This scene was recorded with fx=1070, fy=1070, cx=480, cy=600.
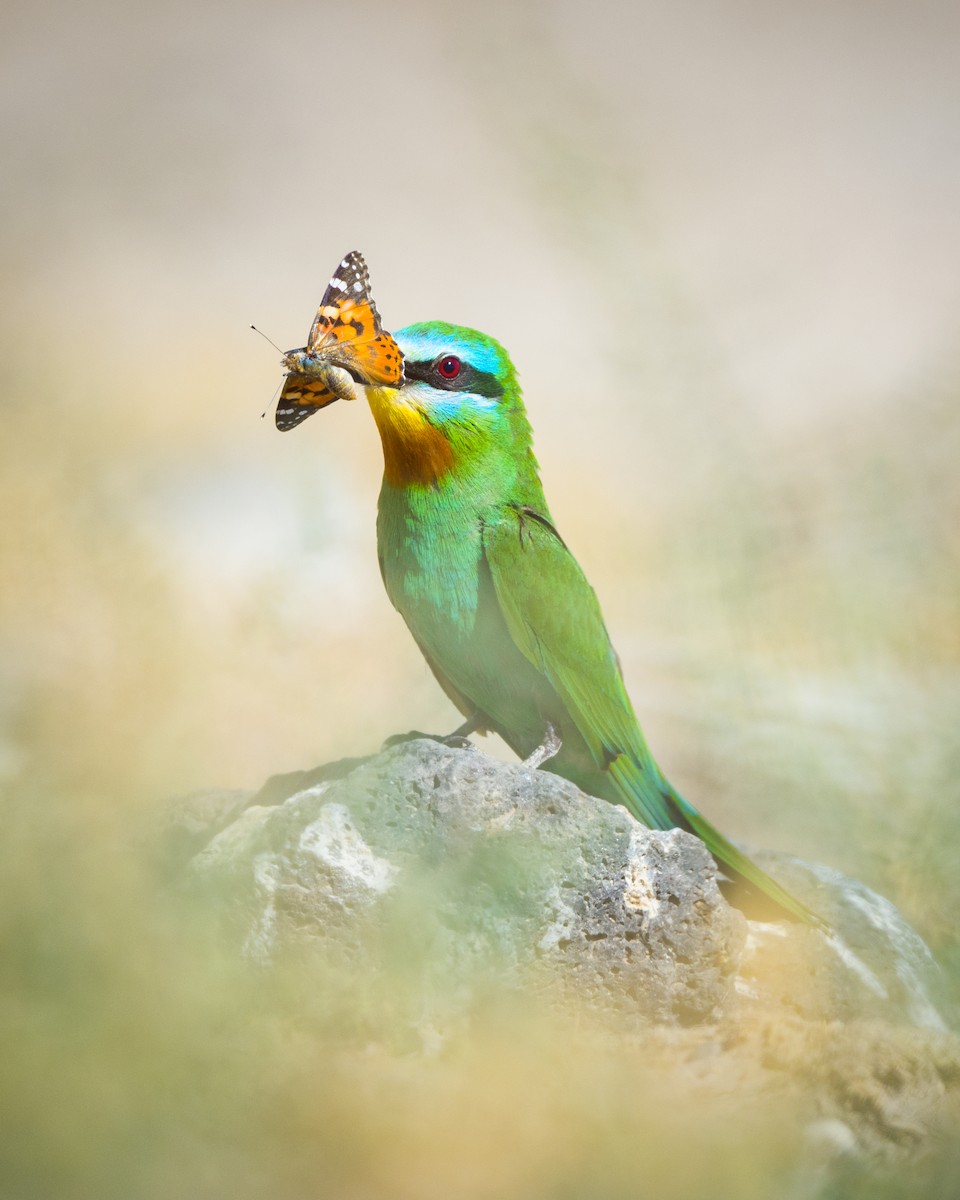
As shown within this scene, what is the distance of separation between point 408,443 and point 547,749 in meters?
0.56

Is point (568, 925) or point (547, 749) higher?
point (547, 749)

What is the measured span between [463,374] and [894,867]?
994 millimetres

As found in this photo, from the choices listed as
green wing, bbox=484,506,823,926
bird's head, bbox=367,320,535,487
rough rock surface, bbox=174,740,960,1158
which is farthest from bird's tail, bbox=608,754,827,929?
bird's head, bbox=367,320,535,487

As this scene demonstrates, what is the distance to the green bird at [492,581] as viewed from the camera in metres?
1.73

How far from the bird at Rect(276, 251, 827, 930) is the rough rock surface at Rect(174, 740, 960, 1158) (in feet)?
1.23

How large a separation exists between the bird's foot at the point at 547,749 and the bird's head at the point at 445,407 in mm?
462

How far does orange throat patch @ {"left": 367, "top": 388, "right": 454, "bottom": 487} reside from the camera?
170 cm

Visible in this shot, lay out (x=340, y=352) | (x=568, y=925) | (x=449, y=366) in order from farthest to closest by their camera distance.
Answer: (x=449, y=366)
(x=340, y=352)
(x=568, y=925)

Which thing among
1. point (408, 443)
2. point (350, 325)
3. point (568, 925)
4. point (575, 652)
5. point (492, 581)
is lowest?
point (568, 925)

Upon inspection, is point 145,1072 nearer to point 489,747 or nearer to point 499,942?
point 499,942

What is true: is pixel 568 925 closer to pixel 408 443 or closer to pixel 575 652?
pixel 575 652

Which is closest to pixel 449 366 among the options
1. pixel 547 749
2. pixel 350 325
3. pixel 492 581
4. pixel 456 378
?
pixel 456 378

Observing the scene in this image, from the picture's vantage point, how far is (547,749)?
5.85 ft

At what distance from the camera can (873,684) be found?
1.60 metres
